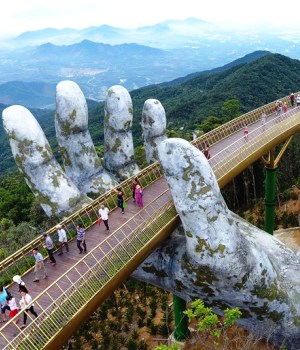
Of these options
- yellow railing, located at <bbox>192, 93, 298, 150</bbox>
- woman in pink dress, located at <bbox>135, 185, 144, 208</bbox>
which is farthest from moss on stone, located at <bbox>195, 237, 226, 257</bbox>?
yellow railing, located at <bbox>192, 93, 298, 150</bbox>

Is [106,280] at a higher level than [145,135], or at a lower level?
lower

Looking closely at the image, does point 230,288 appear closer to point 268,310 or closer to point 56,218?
point 268,310

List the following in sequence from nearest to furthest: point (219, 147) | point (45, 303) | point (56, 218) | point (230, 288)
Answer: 1. point (45, 303)
2. point (230, 288)
3. point (56, 218)
4. point (219, 147)

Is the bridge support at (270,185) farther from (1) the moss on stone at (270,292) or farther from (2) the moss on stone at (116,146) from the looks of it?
(1) the moss on stone at (270,292)

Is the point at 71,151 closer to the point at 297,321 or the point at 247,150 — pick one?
the point at 247,150

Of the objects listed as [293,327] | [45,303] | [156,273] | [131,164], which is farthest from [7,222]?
[293,327]

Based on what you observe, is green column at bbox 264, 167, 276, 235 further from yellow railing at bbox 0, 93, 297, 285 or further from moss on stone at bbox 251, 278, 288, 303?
moss on stone at bbox 251, 278, 288, 303
